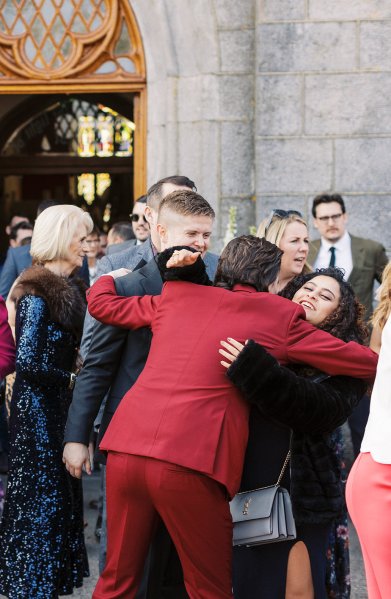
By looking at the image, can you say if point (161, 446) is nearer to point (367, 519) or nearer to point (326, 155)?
point (367, 519)

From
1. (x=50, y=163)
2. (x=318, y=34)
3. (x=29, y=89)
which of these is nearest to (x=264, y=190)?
(x=318, y=34)

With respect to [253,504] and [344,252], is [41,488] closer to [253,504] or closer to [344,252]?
[253,504]

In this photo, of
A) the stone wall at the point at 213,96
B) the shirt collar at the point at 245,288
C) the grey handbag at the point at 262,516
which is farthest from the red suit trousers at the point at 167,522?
the stone wall at the point at 213,96

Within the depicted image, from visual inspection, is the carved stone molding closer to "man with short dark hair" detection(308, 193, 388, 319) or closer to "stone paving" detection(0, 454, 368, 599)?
"man with short dark hair" detection(308, 193, 388, 319)

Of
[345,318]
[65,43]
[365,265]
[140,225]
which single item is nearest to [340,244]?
[365,265]

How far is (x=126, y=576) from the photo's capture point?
3900 millimetres

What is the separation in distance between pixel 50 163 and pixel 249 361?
36.9ft

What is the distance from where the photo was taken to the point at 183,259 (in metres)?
3.87

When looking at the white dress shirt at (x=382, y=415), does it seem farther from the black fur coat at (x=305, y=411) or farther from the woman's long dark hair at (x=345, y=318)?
the woman's long dark hair at (x=345, y=318)

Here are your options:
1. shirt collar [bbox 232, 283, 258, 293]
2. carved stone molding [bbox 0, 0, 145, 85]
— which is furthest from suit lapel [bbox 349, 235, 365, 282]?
shirt collar [bbox 232, 283, 258, 293]

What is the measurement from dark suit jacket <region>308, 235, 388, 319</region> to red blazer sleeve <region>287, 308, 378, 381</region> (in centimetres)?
354

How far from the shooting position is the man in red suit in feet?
12.2

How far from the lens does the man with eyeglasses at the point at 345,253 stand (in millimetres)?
7527

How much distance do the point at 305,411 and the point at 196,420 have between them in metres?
0.44
